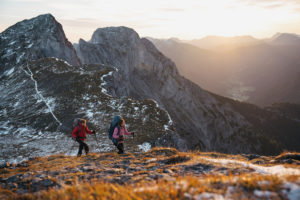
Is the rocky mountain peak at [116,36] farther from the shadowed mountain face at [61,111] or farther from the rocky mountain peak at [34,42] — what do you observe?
the shadowed mountain face at [61,111]

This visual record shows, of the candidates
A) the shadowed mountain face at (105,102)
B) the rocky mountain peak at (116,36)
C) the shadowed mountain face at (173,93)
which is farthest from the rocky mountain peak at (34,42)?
the rocky mountain peak at (116,36)

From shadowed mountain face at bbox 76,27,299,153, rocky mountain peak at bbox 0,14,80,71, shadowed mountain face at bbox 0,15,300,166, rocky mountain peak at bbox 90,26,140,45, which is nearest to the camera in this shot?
shadowed mountain face at bbox 0,15,300,166

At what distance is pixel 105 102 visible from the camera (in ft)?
101

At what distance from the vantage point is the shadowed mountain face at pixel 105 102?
24.8 m

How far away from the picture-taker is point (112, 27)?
12681cm

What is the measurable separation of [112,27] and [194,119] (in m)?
77.6

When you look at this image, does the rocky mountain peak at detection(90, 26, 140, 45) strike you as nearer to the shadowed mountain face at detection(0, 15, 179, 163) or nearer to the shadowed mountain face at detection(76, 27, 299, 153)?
the shadowed mountain face at detection(76, 27, 299, 153)

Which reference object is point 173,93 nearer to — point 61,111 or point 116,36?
point 116,36

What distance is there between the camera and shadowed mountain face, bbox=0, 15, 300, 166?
2481 centimetres

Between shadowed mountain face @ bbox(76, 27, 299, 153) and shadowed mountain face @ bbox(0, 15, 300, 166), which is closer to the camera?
shadowed mountain face @ bbox(0, 15, 300, 166)

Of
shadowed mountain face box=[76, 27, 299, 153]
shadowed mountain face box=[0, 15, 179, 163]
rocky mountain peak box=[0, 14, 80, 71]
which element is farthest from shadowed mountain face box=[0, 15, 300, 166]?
shadowed mountain face box=[76, 27, 299, 153]

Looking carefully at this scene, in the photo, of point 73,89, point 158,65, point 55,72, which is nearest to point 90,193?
point 73,89

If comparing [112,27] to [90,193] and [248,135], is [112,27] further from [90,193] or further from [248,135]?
[90,193]

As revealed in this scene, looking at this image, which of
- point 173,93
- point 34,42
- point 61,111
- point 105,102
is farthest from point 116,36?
point 61,111
